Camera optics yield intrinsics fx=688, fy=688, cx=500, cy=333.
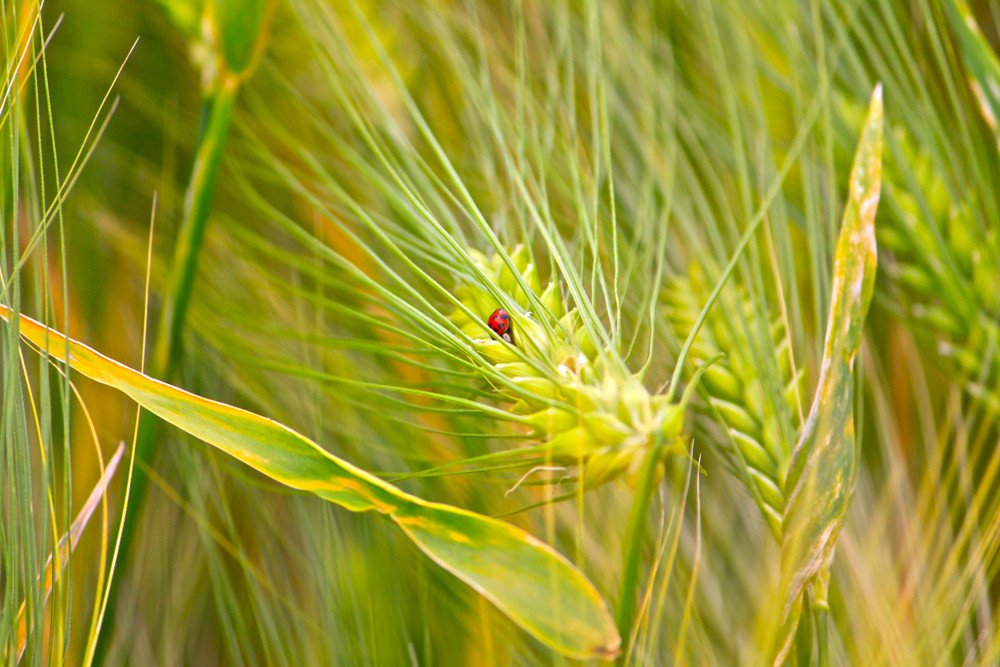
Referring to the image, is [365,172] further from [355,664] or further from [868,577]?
[868,577]

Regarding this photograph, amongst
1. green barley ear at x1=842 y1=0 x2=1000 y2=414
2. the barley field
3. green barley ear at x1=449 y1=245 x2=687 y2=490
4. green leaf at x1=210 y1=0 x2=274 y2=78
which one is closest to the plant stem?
the barley field

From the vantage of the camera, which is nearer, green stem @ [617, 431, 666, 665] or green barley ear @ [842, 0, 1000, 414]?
green stem @ [617, 431, 666, 665]

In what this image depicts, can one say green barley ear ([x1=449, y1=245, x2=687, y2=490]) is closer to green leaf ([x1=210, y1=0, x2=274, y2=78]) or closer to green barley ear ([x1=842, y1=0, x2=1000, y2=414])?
green leaf ([x1=210, y1=0, x2=274, y2=78])

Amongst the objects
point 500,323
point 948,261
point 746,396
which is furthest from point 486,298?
point 948,261

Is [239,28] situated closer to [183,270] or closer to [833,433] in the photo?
A: [183,270]

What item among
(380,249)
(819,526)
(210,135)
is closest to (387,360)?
(380,249)

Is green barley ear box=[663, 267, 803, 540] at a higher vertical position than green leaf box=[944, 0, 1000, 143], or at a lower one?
lower
